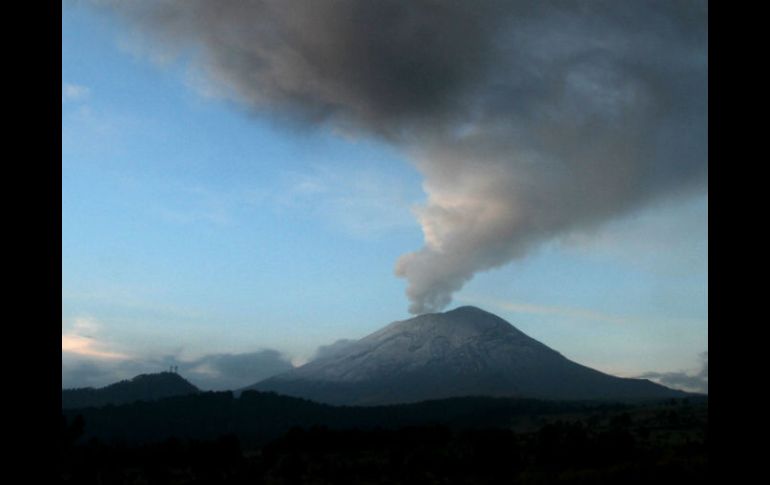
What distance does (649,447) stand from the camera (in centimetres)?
6162

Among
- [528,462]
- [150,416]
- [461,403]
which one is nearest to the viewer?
[528,462]
